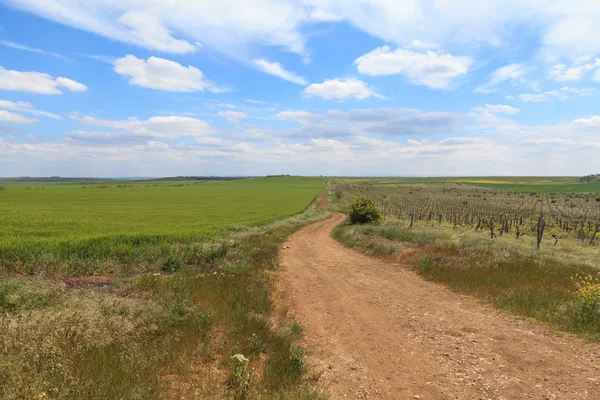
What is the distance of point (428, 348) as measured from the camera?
7.61 m

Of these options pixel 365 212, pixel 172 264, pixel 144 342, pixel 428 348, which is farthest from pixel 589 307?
pixel 365 212

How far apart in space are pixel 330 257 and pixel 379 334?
10.4 meters

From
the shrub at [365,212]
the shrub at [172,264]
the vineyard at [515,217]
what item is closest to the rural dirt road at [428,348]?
the shrub at [172,264]

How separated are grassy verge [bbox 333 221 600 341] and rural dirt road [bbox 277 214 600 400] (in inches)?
29.1

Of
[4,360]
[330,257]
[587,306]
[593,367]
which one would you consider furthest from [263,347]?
[330,257]

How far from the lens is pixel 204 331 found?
741cm

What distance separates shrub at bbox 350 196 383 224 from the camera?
3297 centimetres

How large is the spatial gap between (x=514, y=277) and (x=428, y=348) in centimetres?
721

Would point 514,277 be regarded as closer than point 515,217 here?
Yes

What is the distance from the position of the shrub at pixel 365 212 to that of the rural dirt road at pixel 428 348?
20246 millimetres

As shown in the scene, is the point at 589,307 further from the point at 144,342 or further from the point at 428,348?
the point at 144,342

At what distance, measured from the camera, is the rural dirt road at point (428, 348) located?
593 centimetres

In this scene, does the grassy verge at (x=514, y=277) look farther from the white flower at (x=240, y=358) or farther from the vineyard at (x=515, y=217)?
the white flower at (x=240, y=358)

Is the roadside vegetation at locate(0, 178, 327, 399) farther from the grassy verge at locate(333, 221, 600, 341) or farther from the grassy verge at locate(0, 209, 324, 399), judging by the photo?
the grassy verge at locate(333, 221, 600, 341)
